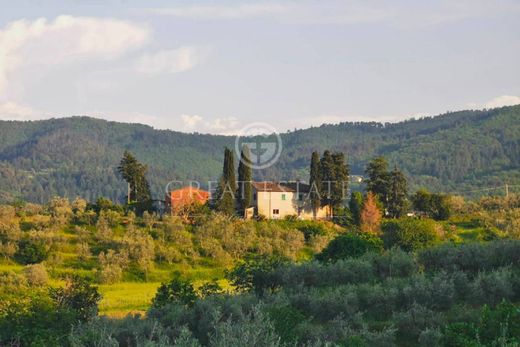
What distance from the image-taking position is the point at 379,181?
198ft

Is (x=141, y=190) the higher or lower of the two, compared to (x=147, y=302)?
higher

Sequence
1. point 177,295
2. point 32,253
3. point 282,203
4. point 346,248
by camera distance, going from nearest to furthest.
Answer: point 177,295 < point 346,248 < point 32,253 < point 282,203

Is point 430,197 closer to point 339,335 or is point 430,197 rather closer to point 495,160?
point 339,335

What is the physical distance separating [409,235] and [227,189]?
1817 centimetres

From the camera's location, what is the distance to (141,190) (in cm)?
5966

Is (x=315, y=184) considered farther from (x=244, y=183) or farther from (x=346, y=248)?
(x=346, y=248)

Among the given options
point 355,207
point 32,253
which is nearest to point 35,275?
point 32,253

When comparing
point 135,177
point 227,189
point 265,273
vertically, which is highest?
point 135,177

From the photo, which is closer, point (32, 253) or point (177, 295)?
point (177, 295)

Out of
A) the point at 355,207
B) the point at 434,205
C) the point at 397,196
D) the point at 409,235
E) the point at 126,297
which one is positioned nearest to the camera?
the point at 126,297

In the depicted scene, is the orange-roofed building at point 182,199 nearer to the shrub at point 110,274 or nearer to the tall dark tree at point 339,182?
the tall dark tree at point 339,182

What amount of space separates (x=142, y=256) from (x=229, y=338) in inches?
1427

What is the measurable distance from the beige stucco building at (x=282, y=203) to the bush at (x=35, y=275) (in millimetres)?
23397

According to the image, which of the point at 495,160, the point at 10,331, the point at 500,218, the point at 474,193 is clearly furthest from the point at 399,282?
the point at 495,160
